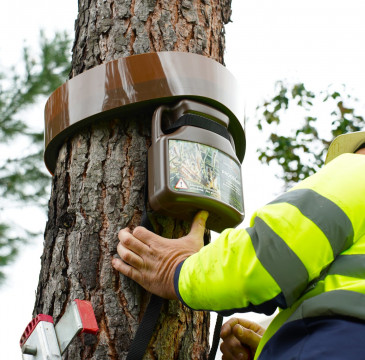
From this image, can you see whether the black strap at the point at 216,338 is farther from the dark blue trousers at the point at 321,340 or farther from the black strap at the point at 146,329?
the dark blue trousers at the point at 321,340

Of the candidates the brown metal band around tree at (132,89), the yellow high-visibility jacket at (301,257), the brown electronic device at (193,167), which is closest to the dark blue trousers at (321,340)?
the yellow high-visibility jacket at (301,257)

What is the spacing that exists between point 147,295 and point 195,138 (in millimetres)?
431

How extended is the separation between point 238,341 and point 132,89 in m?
0.79

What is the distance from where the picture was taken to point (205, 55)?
1.75m

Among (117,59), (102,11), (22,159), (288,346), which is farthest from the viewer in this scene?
(22,159)

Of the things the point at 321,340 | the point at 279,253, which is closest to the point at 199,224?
the point at 279,253

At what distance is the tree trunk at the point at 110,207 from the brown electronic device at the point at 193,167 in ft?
0.25

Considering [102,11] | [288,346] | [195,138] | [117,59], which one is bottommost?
[288,346]

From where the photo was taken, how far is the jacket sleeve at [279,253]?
105cm

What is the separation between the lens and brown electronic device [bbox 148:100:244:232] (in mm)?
1378

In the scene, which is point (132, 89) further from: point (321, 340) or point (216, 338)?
point (321, 340)

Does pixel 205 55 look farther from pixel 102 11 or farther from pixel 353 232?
pixel 353 232

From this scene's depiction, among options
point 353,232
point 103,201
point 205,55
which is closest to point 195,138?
point 103,201

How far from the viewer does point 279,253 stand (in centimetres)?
105
